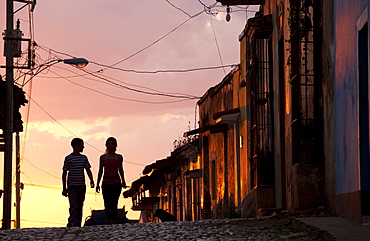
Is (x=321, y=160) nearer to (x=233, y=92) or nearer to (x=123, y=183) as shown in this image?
(x=123, y=183)

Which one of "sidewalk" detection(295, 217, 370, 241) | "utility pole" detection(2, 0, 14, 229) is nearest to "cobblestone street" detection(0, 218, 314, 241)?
"sidewalk" detection(295, 217, 370, 241)

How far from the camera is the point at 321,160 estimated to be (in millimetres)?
13562

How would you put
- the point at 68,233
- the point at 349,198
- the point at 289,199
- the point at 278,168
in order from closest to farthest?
the point at 349,198, the point at 68,233, the point at 289,199, the point at 278,168

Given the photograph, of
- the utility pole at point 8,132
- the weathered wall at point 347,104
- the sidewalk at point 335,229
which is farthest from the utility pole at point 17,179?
the sidewalk at point 335,229

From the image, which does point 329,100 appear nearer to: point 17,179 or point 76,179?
point 76,179

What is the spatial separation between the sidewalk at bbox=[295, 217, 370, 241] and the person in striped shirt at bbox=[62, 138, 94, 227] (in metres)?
4.36

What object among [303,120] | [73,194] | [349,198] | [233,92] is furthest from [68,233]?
[233,92]

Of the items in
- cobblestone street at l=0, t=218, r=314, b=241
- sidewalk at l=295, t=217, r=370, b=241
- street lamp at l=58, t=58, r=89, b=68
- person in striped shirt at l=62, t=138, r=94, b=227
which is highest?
street lamp at l=58, t=58, r=89, b=68

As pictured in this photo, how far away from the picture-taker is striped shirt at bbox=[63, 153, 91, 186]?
13.5 meters

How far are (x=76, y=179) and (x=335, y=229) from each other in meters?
5.78

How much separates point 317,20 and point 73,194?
487 centimetres

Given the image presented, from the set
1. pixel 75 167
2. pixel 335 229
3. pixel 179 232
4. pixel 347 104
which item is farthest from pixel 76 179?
pixel 335 229

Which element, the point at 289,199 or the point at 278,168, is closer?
the point at 289,199

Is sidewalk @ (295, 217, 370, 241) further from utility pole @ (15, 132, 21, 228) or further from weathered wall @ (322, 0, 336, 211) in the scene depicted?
utility pole @ (15, 132, 21, 228)
